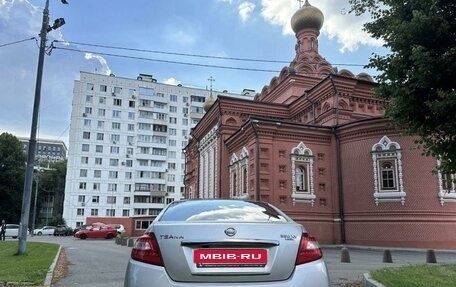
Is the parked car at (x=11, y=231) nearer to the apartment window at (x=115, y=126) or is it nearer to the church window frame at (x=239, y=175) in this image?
the apartment window at (x=115, y=126)

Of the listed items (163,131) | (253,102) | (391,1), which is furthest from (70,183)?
(391,1)

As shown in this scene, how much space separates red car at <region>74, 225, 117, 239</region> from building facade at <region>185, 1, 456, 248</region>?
19.8 m

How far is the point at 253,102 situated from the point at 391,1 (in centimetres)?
2180

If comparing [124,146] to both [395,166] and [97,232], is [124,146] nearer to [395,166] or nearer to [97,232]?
[97,232]

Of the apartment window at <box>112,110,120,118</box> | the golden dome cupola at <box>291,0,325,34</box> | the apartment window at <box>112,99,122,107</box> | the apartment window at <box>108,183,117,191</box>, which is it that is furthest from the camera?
the apartment window at <box>112,99,122,107</box>

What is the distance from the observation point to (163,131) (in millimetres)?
73750

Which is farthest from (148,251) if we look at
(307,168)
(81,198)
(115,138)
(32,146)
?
(115,138)

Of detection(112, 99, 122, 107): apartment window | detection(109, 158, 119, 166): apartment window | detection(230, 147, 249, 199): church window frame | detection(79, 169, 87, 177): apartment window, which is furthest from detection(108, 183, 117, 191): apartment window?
detection(230, 147, 249, 199): church window frame

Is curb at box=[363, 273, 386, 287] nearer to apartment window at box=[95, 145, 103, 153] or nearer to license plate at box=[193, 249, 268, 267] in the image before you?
license plate at box=[193, 249, 268, 267]

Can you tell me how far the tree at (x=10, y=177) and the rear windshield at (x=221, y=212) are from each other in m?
65.7

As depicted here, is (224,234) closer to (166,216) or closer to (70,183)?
(166,216)

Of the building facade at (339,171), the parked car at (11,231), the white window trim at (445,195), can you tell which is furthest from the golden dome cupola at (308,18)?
the parked car at (11,231)

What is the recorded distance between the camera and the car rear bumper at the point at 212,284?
3.36 meters

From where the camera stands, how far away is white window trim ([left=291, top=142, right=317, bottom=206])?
2303 centimetres
